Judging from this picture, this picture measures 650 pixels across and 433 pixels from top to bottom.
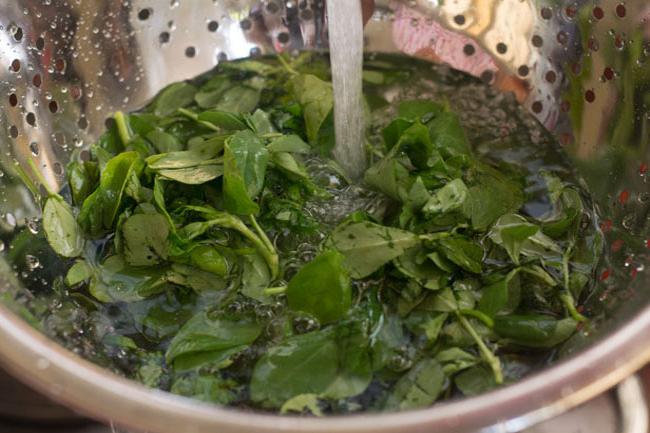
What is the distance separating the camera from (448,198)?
0.71 m

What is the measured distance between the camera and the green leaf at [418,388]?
0.61 metres

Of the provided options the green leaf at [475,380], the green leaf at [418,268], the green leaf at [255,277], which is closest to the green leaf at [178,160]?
the green leaf at [255,277]

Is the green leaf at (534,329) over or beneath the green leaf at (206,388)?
over

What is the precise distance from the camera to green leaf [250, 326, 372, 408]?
2.01 ft

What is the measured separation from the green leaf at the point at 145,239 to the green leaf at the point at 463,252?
0.26 m

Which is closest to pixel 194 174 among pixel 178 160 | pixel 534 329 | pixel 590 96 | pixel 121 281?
pixel 178 160

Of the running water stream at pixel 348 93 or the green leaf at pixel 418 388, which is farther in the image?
the running water stream at pixel 348 93

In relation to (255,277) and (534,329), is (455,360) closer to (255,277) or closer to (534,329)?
(534,329)

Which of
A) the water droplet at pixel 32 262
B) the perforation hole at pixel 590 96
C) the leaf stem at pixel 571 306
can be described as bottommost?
the leaf stem at pixel 571 306

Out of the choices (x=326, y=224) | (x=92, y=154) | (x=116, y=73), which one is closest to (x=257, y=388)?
(x=326, y=224)

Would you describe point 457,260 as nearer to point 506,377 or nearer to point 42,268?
point 506,377

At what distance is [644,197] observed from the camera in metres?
0.72

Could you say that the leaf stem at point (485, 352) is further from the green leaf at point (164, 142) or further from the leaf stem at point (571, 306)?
the green leaf at point (164, 142)

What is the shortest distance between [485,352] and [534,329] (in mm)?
60
